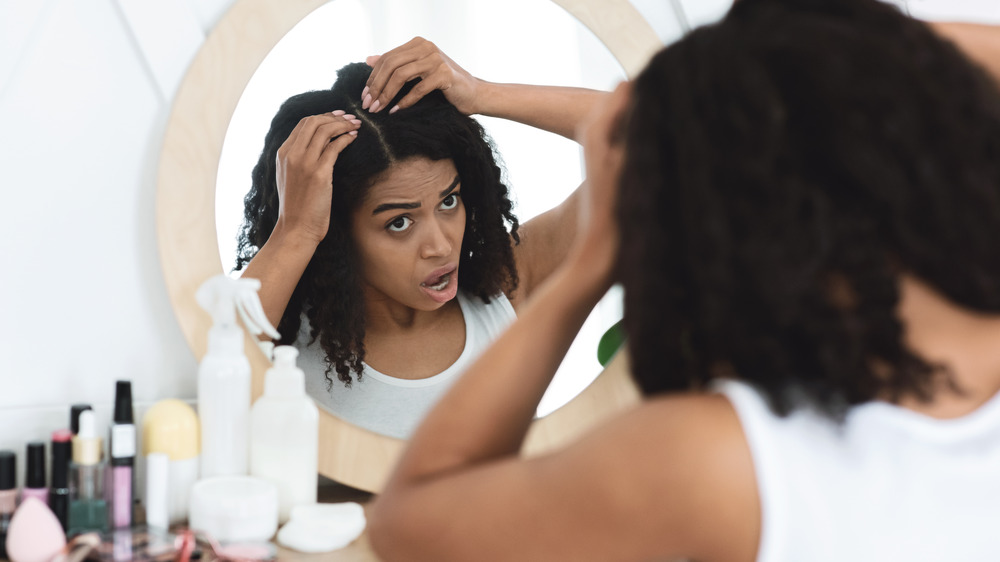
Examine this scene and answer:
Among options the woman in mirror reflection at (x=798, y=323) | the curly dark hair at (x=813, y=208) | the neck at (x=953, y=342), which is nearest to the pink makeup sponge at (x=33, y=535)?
the woman in mirror reflection at (x=798, y=323)

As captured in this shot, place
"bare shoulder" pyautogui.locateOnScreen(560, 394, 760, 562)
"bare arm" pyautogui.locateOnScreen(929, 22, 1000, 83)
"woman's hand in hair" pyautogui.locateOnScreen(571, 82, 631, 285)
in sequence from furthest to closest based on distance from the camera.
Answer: "bare arm" pyautogui.locateOnScreen(929, 22, 1000, 83) < "woman's hand in hair" pyautogui.locateOnScreen(571, 82, 631, 285) < "bare shoulder" pyautogui.locateOnScreen(560, 394, 760, 562)

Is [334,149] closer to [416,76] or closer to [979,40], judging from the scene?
[416,76]

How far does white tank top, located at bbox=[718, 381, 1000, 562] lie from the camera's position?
0.45 meters

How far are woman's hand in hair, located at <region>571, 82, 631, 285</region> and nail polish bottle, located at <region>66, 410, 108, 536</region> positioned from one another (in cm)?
49

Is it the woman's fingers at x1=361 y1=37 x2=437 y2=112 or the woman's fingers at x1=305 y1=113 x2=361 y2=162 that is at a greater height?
the woman's fingers at x1=361 y1=37 x2=437 y2=112

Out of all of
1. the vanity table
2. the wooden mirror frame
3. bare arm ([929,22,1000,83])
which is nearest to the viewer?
bare arm ([929,22,1000,83])

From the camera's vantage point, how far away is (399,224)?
3.04 ft

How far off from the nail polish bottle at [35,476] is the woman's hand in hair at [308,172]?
12.4 inches

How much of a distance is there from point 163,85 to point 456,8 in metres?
0.34

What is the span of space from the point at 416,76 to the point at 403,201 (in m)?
0.15

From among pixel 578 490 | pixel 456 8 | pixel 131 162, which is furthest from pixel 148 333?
pixel 578 490

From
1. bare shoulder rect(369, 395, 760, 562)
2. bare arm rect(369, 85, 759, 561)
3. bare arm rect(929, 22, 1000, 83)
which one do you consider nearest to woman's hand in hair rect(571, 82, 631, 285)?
bare arm rect(369, 85, 759, 561)

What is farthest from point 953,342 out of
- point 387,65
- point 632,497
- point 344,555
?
point 387,65

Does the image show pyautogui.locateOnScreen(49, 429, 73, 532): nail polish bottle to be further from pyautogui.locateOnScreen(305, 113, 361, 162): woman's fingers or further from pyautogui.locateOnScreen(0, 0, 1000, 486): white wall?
pyautogui.locateOnScreen(305, 113, 361, 162): woman's fingers
